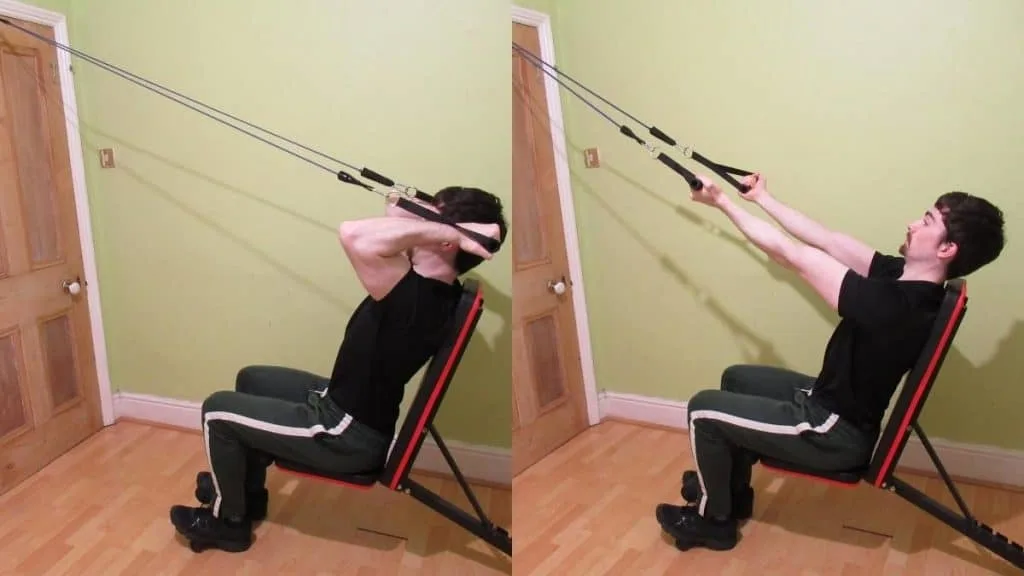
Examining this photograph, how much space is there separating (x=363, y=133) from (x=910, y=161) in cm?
129

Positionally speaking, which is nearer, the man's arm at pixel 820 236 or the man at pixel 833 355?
the man at pixel 833 355

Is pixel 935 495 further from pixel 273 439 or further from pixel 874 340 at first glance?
pixel 273 439

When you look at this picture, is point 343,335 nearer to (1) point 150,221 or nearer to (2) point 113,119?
(1) point 150,221

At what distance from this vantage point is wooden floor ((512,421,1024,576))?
170cm

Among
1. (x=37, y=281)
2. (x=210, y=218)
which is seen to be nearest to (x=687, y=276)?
(x=210, y=218)

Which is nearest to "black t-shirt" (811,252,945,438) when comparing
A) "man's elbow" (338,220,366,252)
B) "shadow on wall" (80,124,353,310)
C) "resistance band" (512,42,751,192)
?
"resistance band" (512,42,751,192)

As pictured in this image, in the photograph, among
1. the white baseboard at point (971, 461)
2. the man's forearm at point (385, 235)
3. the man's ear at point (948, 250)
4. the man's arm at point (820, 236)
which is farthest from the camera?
the white baseboard at point (971, 461)

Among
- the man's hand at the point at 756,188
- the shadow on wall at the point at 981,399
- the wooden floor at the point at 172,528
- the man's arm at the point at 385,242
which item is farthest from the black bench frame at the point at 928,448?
the man's arm at the point at 385,242

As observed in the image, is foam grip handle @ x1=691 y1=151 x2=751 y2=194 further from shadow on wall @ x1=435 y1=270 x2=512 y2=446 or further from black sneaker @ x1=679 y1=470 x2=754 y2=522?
black sneaker @ x1=679 y1=470 x2=754 y2=522

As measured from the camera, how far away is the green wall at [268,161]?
5.24ft

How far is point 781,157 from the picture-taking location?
1.91 metres

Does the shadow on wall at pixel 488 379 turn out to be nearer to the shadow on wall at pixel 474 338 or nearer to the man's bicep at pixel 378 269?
the shadow on wall at pixel 474 338

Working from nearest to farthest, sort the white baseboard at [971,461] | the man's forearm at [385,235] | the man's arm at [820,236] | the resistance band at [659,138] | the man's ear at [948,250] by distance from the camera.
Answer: the man's forearm at [385,235]
the man's ear at [948,250]
the resistance band at [659,138]
the man's arm at [820,236]
the white baseboard at [971,461]

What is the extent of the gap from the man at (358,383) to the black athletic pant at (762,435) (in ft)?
2.11
